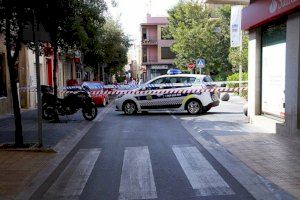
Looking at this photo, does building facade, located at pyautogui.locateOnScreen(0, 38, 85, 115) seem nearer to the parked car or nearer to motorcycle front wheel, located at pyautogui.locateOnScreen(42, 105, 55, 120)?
motorcycle front wheel, located at pyautogui.locateOnScreen(42, 105, 55, 120)

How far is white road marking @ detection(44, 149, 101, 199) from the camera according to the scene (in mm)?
6576

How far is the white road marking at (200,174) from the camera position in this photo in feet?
21.3

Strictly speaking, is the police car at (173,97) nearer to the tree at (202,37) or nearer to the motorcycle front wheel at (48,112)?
the motorcycle front wheel at (48,112)

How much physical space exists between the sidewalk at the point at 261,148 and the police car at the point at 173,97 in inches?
141

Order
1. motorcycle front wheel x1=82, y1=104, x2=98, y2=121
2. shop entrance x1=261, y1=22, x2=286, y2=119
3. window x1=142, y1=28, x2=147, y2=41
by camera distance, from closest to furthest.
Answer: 1. shop entrance x1=261, y1=22, x2=286, y2=119
2. motorcycle front wheel x1=82, y1=104, x2=98, y2=121
3. window x1=142, y1=28, x2=147, y2=41

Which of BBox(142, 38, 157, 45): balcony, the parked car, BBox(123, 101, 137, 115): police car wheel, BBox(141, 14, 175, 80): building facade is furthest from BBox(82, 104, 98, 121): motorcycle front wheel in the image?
BBox(142, 38, 157, 45): balcony

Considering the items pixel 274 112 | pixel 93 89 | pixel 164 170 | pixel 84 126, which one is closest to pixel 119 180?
pixel 164 170

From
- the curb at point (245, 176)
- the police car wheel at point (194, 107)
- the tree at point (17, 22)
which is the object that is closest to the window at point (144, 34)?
the police car wheel at point (194, 107)

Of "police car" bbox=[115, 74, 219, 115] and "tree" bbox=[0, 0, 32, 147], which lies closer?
"tree" bbox=[0, 0, 32, 147]

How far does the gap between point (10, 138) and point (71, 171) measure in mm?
4150

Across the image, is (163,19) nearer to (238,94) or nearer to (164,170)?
(238,94)

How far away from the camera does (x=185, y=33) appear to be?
46.7 metres

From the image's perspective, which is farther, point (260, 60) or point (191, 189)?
point (260, 60)

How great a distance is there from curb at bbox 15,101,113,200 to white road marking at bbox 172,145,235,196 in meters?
2.27
